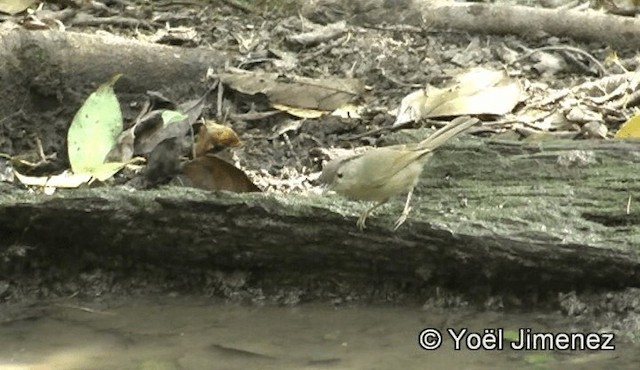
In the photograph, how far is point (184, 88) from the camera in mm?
4328

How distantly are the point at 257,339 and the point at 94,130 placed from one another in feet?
4.52

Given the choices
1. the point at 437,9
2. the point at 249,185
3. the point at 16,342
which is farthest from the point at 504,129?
the point at 16,342

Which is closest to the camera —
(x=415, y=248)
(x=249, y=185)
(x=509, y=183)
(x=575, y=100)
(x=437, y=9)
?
(x=415, y=248)

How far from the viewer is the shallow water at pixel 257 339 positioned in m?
2.46

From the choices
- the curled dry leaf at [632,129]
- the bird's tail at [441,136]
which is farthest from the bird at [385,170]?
the curled dry leaf at [632,129]

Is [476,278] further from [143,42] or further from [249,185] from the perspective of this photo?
[143,42]

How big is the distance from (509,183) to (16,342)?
143 centimetres

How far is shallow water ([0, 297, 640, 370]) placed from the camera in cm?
246

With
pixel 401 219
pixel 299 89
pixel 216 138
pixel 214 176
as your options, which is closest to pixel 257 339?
pixel 401 219

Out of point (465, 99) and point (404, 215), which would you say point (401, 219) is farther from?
point (465, 99)

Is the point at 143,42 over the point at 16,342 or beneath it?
over

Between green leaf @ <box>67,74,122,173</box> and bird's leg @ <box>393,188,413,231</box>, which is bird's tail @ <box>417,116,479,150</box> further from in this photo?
green leaf @ <box>67,74,122,173</box>

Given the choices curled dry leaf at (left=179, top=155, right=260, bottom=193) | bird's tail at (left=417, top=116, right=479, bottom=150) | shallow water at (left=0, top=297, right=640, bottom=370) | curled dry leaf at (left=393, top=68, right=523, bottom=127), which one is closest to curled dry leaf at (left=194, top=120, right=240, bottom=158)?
curled dry leaf at (left=179, top=155, right=260, bottom=193)

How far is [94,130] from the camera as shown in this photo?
12.2 ft
